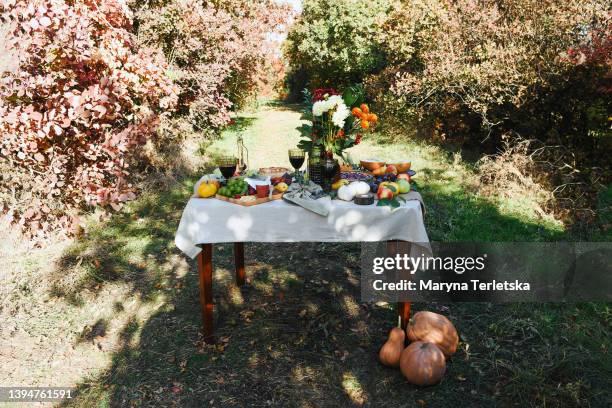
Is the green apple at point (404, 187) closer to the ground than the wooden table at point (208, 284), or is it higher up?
higher up

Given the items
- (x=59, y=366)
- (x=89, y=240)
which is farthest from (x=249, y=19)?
(x=59, y=366)

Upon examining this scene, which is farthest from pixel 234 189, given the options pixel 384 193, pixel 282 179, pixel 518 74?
pixel 518 74

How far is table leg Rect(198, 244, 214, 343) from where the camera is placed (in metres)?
3.35

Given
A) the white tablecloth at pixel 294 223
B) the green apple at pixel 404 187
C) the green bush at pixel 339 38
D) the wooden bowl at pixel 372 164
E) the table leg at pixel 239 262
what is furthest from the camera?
the green bush at pixel 339 38

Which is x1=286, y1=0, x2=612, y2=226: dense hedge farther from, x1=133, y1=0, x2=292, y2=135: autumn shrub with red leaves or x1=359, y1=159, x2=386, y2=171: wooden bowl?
x1=133, y1=0, x2=292, y2=135: autumn shrub with red leaves

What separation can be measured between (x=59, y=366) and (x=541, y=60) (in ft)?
22.7

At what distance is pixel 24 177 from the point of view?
5195 mm

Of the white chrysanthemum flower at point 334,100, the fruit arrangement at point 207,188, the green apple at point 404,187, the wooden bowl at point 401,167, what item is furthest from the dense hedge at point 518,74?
the fruit arrangement at point 207,188

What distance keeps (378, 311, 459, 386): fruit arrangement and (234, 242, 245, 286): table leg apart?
66.5 inches

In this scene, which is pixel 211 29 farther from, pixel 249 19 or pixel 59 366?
pixel 59 366

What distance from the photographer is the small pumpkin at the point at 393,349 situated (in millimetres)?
3172

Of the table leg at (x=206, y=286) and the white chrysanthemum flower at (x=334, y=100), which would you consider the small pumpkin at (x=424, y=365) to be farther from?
the white chrysanthemum flower at (x=334, y=100)

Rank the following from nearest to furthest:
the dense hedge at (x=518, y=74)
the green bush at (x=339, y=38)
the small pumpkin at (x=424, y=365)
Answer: the small pumpkin at (x=424, y=365), the dense hedge at (x=518, y=74), the green bush at (x=339, y=38)

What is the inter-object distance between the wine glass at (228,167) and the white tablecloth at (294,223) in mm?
316
